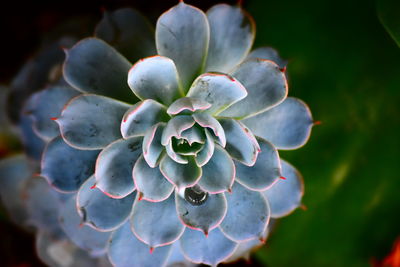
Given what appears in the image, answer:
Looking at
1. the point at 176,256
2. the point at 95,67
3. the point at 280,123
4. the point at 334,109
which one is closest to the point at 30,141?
the point at 95,67

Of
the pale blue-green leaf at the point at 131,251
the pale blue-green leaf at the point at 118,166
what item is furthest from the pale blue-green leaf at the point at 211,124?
the pale blue-green leaf at the point at 131,251

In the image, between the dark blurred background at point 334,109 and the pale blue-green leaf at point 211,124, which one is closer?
the pale blue-green leaf at point 211,124

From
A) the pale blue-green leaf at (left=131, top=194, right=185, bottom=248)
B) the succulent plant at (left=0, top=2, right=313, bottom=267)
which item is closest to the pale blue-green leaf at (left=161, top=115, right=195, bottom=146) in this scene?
the succulent plant at (left=0, top=2, right=313, bottom=267)

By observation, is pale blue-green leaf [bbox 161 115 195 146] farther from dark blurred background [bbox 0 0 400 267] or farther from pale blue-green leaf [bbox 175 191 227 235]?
dark blurred background [bbox 0 0 400 267]

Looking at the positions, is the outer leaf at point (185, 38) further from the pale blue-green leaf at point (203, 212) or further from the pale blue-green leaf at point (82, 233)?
the pale blue-green leaf at point (82, 233)

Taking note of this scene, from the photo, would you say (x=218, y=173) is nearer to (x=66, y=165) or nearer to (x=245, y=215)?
(x=245, y=215)
